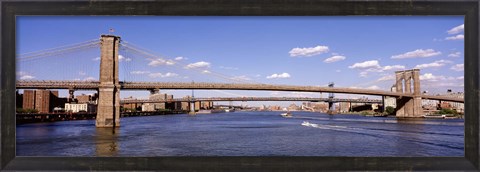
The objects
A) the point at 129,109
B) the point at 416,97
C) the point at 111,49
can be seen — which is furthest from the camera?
the point at 129,109

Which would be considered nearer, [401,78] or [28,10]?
[28,10]

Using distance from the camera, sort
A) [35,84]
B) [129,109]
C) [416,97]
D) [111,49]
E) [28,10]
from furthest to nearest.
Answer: [129,109] → [416,97] → [111,49] → [35,84] → [28,10]

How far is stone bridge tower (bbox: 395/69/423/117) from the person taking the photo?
2656cm

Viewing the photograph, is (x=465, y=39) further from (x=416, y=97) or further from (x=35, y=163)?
(x=416, y=97)

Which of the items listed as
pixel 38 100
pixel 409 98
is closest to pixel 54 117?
pixel 38 100

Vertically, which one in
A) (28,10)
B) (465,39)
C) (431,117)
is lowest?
(431,117)

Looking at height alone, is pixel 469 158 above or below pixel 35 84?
below

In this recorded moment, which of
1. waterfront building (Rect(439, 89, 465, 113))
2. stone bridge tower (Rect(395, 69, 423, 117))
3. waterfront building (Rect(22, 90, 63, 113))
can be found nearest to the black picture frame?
waterfront building (Rect(439, 89, 465, 113))

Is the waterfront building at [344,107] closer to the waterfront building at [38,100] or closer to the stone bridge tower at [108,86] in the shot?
the waterfront building at [38,100]

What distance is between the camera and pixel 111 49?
1645cm

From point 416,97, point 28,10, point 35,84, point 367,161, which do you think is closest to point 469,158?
point 367,161

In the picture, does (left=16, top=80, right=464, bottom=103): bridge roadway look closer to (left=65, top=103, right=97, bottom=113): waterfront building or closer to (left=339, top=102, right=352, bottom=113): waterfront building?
(left=65, top=103, right=97, bottom=113): waterfront building

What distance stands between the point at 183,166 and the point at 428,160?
89.7 inches

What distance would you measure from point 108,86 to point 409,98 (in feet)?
68.4
